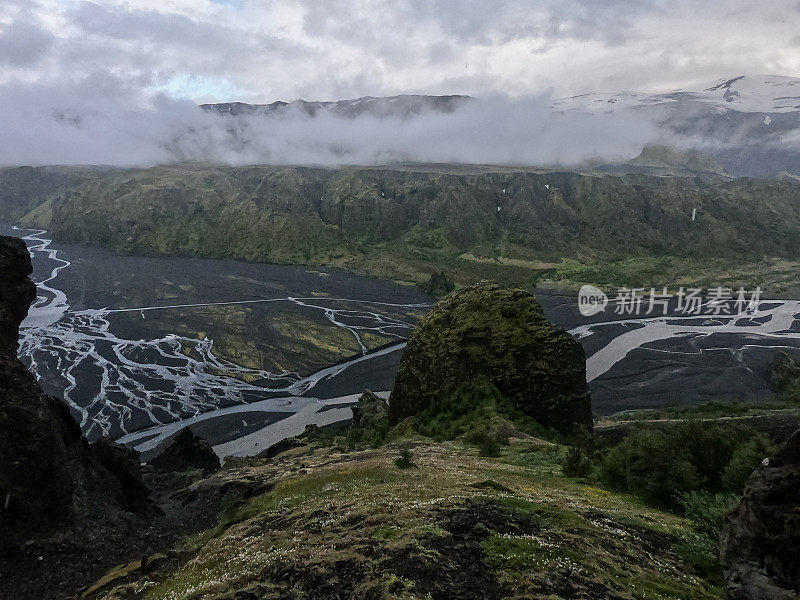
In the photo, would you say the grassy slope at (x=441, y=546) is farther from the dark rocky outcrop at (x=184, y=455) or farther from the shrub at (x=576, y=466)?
the dark rocky outcrop at (x=184, y=455)

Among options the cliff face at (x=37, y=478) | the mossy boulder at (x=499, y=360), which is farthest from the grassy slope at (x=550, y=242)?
the cliff face at (x=37, y=478)

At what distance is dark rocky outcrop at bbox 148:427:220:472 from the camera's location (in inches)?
1309

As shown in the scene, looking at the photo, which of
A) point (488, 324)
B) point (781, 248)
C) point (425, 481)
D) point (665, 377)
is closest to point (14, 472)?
point (425, 481)

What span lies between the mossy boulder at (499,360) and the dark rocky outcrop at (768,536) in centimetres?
2220

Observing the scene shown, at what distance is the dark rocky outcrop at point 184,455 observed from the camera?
109ft

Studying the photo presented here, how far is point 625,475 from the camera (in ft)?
49.2

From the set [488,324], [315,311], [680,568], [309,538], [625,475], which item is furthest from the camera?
[315,311]

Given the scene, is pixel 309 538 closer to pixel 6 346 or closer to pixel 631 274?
pixel 6 346

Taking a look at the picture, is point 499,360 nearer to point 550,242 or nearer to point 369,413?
point 369,413

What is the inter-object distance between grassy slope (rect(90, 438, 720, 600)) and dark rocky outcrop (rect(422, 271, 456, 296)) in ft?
373

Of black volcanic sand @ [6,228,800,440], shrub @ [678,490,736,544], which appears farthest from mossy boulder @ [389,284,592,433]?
black volcanic sand @ [6,228,800,440]

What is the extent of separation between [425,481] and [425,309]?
316 ft

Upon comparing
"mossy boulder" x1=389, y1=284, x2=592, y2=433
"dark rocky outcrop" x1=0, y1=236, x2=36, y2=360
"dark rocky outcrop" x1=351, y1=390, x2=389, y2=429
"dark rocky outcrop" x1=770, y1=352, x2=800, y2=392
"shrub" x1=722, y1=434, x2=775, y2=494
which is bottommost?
"dark rocky outcrop" x1=770, y1=352, x2=800, y2=392

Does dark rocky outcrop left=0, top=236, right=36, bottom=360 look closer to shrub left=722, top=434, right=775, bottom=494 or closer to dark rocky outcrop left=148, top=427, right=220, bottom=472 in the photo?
dark rocky outcrop left=148, top=427, right=220, bottom=472
